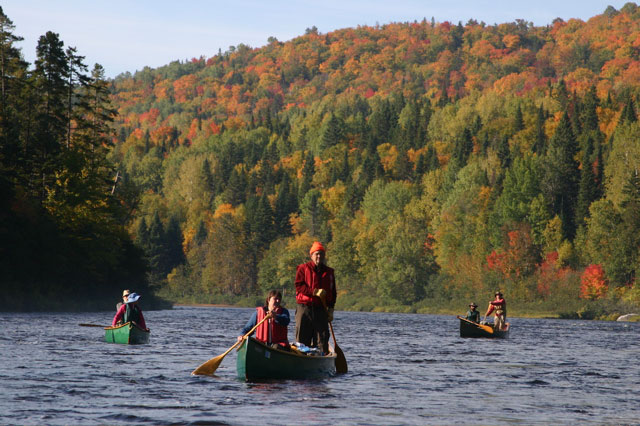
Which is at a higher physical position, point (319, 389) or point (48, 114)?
point (48, 114)

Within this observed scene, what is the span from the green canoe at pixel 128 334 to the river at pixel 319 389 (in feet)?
1.94

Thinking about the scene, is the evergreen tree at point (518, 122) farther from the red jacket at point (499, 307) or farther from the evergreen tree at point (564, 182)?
the red jacket at point (499, 307)

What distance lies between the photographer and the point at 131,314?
38.2 metres

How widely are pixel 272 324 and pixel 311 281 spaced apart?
148cm

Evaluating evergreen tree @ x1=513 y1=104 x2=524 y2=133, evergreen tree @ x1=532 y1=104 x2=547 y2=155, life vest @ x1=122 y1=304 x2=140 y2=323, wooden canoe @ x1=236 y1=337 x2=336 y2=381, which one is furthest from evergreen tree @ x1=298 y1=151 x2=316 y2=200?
wooden canoe @ x1=236 y1=337 x2=336 y2=381

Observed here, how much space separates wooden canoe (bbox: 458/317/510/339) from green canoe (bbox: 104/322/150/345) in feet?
63.7

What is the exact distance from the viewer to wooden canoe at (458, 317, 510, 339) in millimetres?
50750

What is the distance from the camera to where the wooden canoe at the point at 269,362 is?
22516mm

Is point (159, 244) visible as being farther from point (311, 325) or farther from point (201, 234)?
point (311, 325)

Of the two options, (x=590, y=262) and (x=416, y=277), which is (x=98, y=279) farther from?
(x=590, y=262)

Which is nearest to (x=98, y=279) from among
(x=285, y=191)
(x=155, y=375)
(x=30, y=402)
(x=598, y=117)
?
(x=155, y=375)

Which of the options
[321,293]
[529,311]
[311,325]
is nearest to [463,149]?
[529,311]

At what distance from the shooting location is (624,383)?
88.1 ft

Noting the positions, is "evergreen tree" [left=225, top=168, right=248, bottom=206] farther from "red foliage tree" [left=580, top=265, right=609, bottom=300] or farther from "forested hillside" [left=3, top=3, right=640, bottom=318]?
"red foliage tree" [left=580, top=265, right=609, bottom=300]
